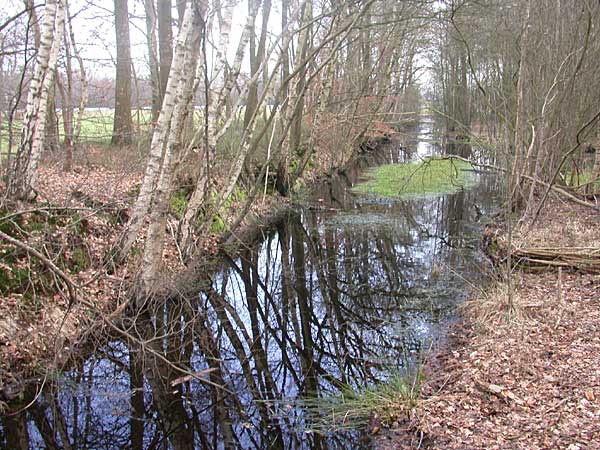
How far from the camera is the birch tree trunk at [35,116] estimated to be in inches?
309

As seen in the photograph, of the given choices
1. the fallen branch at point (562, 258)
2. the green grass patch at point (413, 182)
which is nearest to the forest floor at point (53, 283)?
the fallen branch at point (562, 258)

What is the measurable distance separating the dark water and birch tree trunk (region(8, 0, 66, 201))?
103 inches

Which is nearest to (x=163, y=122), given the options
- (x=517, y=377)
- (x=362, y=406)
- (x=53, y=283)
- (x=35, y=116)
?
(x=35, y=116)

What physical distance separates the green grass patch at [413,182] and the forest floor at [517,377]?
997cm

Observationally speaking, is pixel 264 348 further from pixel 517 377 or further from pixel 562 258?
pixel 562 258

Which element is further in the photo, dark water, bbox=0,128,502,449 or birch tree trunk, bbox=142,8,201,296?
birch tree trunk, bbox=142,8,201,296

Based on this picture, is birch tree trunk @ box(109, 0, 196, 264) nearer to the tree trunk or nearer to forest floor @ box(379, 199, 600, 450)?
forest floor @ box(379, 199, 600, 450)

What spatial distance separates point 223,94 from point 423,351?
6.02m

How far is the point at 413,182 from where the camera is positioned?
21094mm

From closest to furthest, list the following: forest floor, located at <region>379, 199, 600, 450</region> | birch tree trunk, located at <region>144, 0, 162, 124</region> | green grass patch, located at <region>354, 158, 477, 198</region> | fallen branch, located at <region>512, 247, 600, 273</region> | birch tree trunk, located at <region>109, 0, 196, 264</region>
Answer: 1. forest floor, located at <region>379, 199, 600, 450</region>
2. birch tree trunk, located at <region>109, 0, 196, 264</region>
3. fallen branch, located at <region>512, 247, 600, 273</region>
4. birch tree trunk, located at <region>144, 0, 162, 124</region>
5. green grass patch, located at <region>354, 158, 477, 198</region>

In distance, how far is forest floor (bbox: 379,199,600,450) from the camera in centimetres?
466

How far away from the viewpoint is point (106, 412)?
5828mm

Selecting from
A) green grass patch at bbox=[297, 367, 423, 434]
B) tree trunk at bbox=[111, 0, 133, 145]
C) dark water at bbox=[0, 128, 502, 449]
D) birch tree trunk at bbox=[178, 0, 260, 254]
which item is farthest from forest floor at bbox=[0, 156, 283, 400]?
tree trunk at bbox=[111, 0, 133, 145]

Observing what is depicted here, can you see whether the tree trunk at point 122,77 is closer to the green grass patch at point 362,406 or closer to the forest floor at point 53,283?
the forest floor at point 53,283
